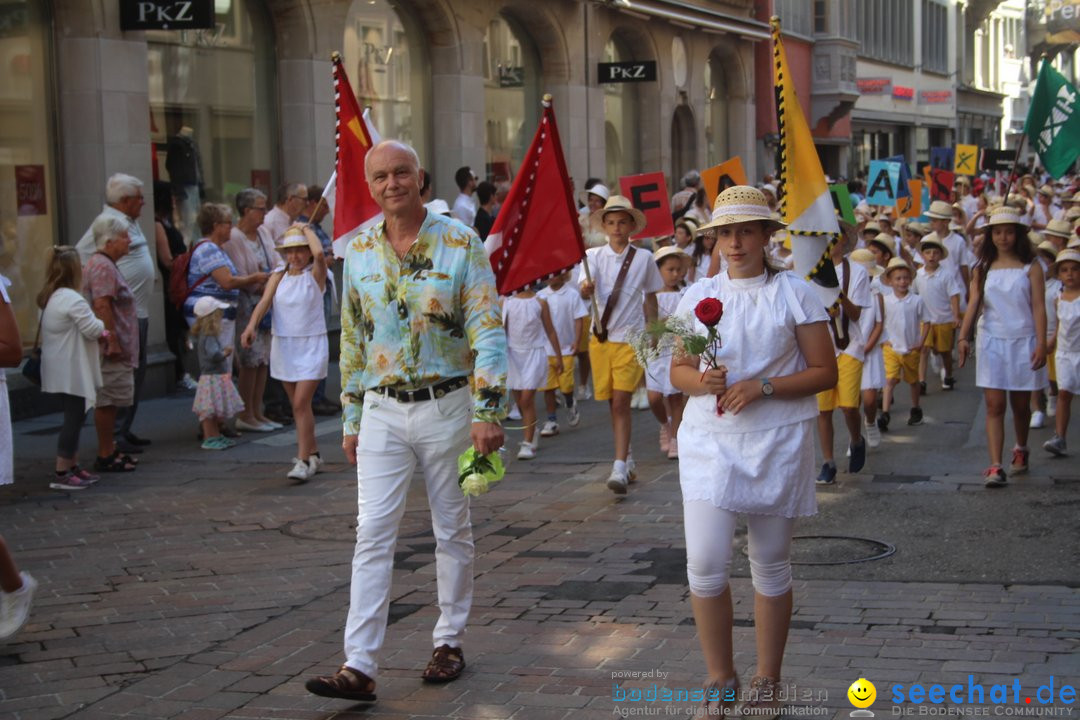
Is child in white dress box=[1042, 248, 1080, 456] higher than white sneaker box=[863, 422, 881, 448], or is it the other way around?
child in white dress box=[1042, 248, 1080, 456]

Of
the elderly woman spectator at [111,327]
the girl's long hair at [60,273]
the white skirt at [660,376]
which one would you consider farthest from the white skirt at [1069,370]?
the girl's long hair at [60,273]

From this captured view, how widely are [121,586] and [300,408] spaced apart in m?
3.33

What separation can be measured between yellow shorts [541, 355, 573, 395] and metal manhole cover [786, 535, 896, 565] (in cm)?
430

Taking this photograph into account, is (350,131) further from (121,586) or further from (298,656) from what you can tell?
(298,656)

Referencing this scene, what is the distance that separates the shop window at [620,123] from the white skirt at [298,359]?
1741cm

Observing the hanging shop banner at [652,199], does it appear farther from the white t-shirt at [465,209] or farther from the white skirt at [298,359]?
the white t-shirt at [465,209]

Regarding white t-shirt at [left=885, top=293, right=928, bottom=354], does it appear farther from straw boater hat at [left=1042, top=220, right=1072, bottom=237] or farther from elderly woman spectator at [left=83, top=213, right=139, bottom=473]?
elderly woman spectator at [left=83, top=213, right=139, bottom=473]

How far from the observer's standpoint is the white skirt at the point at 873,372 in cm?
1154

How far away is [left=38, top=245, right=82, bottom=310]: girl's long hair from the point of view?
10844 millimetres

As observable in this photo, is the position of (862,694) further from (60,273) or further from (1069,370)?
(60,273)

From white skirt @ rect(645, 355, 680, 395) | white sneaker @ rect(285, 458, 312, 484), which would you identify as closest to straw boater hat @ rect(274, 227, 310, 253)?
white sneaker @ rect(285, 458, 312, 484)

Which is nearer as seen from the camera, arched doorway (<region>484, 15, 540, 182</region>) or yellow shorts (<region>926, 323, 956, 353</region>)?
yellow shorts (<region>926, 323, 956, 353</region>)

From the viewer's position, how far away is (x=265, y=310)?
11.7 metres

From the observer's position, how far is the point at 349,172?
9797 mm
